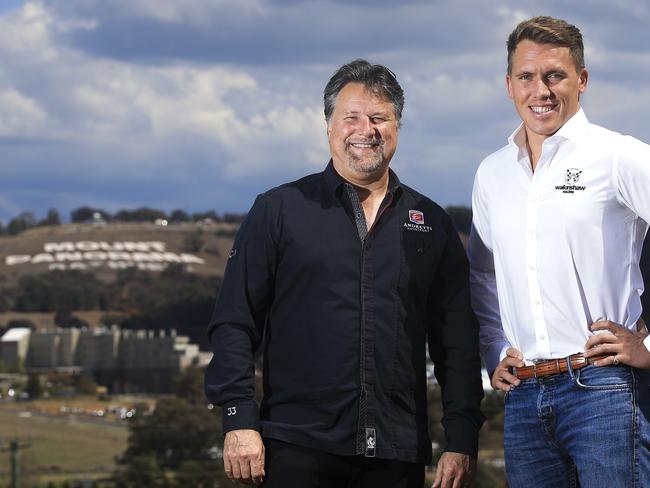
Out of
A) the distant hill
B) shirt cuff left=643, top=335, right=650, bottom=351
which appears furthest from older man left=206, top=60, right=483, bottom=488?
the distant hill

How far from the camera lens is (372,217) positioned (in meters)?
4.69

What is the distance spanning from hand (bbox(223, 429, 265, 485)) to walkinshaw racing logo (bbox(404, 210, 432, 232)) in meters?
0.89

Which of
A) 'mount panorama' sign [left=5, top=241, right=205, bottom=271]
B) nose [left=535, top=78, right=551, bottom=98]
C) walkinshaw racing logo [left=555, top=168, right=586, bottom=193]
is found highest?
'mount panorama' sign [left=5, top=241, right=205, bottom=271]

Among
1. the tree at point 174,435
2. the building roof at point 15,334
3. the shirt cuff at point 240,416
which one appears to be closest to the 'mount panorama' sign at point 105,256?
the building roof at point 15,334

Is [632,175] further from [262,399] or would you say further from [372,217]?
[262,399]

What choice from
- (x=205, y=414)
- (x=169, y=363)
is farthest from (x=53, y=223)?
(x=205, y=414)

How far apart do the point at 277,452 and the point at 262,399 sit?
216mm

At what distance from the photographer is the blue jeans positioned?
13.9 ft

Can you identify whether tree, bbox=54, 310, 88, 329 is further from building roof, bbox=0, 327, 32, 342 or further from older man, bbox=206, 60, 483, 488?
older man, bbox=206, 60, 483, 488

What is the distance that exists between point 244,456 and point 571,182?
139cm

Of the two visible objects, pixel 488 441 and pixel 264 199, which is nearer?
pixel 264 199

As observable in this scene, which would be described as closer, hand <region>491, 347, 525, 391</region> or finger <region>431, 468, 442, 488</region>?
hand <region>491, 347, 525, 391</region>

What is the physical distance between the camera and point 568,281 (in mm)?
4359

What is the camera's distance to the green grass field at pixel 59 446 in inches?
2317
